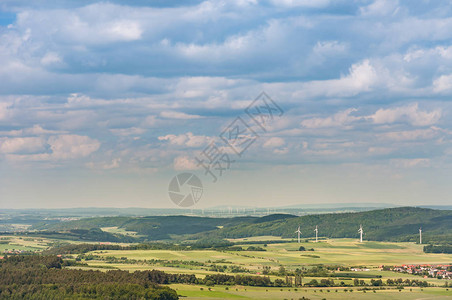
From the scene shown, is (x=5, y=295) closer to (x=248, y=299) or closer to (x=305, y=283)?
(x=248, y=299)

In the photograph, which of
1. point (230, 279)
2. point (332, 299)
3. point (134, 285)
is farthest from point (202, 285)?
point (332, 299)

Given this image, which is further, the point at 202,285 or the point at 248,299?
the point at 202,285

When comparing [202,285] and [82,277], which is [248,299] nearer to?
[202,285]

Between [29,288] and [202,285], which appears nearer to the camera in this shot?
[29,288]

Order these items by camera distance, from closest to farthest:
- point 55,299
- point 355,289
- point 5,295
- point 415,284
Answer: point 55,299, point 5,295, point 355,289, point 415,284

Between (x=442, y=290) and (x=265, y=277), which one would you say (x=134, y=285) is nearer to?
(x=265, y=277)

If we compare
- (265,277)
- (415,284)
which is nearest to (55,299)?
(265,277)

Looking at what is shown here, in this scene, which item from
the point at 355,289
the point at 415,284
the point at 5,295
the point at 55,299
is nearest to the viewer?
the point at 55,299

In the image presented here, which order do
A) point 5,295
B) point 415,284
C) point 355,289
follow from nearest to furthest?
point 5,295 < point 355,289 < point 415,284
